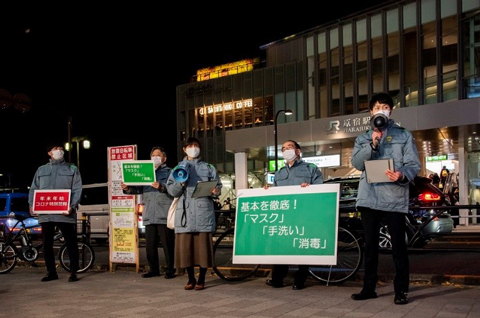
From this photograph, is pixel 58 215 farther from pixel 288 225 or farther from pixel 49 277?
pixel 288 225

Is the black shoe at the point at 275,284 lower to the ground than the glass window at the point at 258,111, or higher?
lower

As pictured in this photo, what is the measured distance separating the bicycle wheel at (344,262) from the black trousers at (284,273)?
388 millimetres

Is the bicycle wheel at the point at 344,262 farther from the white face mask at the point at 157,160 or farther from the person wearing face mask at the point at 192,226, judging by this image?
the white face mask at the point at 157,160

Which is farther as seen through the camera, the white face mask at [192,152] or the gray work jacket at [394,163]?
the white face mask at [192,152]

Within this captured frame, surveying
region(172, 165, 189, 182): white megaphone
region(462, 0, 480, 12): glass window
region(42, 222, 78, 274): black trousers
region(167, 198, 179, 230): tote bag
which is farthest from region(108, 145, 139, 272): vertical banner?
region(462, 0, 480, 12): glass window

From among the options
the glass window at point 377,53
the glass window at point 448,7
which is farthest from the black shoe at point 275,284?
the glass window at point 377,53

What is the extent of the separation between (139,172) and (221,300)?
2.88 m

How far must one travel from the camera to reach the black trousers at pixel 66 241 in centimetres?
892

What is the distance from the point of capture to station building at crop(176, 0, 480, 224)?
91.3 feet

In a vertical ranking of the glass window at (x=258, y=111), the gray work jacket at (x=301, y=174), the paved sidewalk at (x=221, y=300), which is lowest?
the paved sidewalk at (x=221, y=300)

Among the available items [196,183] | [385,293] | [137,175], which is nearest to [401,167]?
[385,293]

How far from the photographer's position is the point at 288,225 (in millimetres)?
7277

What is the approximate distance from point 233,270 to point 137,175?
206 centimetres

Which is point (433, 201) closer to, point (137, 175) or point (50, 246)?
point (137, 175)
